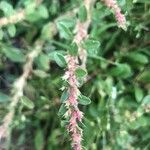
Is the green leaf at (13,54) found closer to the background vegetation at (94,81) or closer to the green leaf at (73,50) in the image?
the background vegetation at (94,81)

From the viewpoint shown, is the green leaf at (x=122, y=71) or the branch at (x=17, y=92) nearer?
the branch at (x=17, y=92)

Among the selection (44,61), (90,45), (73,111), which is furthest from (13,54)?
(73,111)

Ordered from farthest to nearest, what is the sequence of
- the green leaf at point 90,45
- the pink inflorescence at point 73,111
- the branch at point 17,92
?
1. the branch at point 17,92
2. the green leaf at point 90,45
3. the pink inflorescence at point 73,111

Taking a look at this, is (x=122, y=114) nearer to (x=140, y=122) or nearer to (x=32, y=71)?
(x=140, y=122)

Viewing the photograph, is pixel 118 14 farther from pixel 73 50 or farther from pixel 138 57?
pixel 138 57

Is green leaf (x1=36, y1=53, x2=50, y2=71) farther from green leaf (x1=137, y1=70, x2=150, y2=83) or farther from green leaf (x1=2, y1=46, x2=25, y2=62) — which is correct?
green leaf (x1=137, y1=70, x2=150, y2=83)

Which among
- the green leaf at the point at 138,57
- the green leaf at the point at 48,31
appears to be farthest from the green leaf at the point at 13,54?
the green leaf at the point at 138,57

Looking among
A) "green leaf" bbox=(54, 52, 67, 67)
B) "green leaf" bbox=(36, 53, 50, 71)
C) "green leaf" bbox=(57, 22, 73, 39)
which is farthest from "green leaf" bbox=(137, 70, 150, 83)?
"green leaf" bbox=(54, 52, 67, 67)
